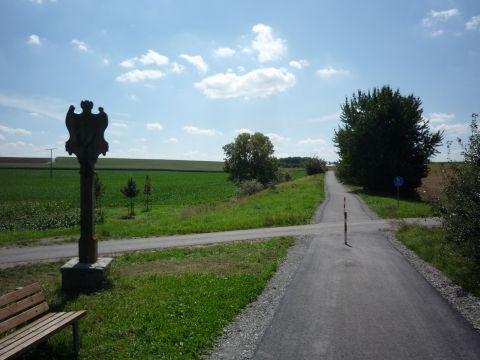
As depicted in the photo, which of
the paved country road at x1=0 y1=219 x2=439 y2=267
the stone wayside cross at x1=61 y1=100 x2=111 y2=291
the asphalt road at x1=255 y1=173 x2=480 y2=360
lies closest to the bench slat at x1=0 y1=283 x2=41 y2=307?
the stone wayside cross at x1=61 y1=100 x2=111 y2=291

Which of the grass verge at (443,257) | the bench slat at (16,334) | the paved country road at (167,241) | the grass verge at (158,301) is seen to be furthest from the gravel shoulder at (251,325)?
the paved country road at (167,241)

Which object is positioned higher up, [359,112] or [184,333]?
[359,112]

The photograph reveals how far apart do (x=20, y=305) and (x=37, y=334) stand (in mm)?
646

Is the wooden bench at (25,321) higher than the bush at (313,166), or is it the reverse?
the bush at (313,166)

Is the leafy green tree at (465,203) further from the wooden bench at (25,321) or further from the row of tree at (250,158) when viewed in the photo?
the row of tree at (250,158)

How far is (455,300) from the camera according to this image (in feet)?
26.1

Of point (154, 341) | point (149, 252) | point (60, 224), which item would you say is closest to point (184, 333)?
point (154, 341)

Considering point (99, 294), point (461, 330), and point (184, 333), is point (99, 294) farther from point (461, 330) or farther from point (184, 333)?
point (461, 330)

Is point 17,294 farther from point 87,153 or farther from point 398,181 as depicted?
point 398,181

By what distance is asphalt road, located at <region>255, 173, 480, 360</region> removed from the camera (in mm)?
5578

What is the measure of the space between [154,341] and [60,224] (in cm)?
2044

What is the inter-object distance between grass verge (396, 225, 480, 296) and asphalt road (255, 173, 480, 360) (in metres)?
0.83

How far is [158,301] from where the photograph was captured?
7594mm

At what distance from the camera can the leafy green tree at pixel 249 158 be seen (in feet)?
189
